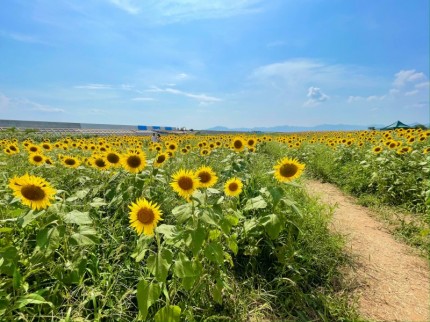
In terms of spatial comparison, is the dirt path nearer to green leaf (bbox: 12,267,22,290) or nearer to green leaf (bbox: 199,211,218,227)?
green leaf (bbox: 199,211,218,227)

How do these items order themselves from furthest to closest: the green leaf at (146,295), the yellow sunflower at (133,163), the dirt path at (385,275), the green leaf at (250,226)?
the yellow sunflower at (133,163) → the green leaf at (250,226) → the dirt path at (385,275) → the green leaf at (146,295)

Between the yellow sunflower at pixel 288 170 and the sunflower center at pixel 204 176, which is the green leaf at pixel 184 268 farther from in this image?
the yellow sunflower at pixel 288 170

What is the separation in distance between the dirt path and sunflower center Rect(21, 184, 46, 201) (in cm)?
284

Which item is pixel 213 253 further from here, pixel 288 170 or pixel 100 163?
pixel 100 163

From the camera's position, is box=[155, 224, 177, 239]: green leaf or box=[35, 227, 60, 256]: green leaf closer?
box=[35, 227, 60, 256]: green leaf

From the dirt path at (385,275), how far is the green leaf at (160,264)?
75.3 inches

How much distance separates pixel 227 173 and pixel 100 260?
6.05 ft

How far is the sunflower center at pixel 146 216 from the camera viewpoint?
1.97m

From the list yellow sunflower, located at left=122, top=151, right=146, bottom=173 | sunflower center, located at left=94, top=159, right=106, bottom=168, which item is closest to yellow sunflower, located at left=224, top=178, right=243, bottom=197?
yellow sunflower, located at left=122, top=151, right=146, bottom=173

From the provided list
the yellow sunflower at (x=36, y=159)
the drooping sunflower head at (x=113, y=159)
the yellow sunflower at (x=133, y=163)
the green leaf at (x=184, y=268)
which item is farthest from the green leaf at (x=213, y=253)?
the yellow sunflower at (x=36, y=159)

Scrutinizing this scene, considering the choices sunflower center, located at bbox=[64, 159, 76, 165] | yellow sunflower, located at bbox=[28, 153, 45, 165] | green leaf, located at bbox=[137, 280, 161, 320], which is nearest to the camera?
green leaf, located at bbox=[137, 280, 161, 320]

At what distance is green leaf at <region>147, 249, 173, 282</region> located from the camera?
69.4 inches

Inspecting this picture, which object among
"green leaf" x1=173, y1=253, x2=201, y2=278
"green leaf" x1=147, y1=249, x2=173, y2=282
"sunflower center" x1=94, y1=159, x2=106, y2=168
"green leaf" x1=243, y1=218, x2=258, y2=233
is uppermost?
"sunflower center" x1=94, y1=159, x2=106, y2=168

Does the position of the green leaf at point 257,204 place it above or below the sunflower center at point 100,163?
below
